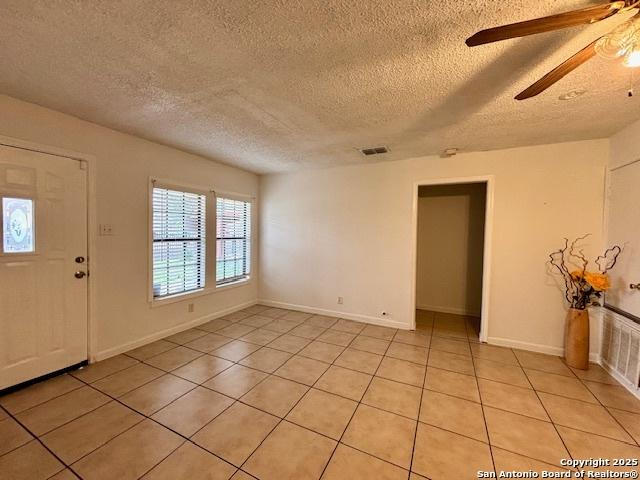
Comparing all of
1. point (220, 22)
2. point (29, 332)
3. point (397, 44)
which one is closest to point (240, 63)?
point (220, 22)

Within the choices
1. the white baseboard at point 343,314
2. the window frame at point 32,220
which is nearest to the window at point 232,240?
the white baseboard at point 343,314

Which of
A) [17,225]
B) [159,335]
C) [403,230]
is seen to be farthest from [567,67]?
[159,335]

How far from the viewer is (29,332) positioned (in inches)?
88.0

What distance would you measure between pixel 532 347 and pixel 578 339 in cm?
51

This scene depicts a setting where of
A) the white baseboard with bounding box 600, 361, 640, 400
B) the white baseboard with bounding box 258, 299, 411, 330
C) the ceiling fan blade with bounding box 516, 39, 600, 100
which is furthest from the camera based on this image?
the white baseboard with bounding box 258, 299, 411, 330

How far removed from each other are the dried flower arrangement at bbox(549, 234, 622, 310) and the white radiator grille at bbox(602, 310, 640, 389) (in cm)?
25

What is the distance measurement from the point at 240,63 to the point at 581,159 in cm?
361

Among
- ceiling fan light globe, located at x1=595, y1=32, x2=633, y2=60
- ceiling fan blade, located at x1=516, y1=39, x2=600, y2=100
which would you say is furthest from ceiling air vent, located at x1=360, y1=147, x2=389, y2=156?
ceiling fan light globe, located at x1=595, y1=32, x2=633, y2=60

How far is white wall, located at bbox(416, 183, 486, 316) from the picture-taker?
4.39 m

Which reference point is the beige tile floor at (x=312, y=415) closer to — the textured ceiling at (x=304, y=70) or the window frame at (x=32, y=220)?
the window frame at (x=32, y=220)

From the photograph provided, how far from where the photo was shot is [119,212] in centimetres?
283

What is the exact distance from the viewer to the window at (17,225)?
2.10 meters

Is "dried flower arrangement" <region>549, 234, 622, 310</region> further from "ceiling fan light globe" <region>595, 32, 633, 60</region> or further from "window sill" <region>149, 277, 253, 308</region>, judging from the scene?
"window sill" <region>149, 277, 253, 308</region>

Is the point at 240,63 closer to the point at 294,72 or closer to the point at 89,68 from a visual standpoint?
the point at 294,72
